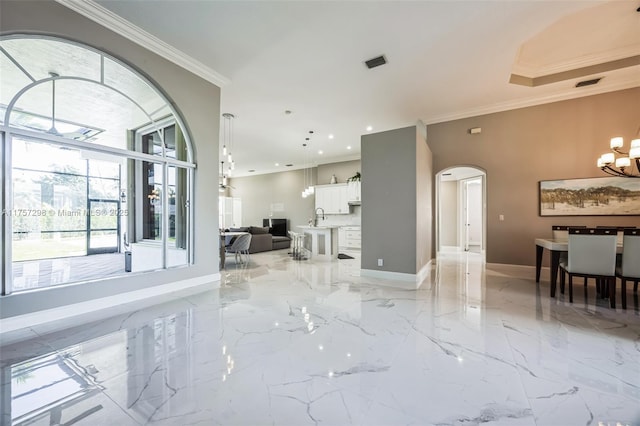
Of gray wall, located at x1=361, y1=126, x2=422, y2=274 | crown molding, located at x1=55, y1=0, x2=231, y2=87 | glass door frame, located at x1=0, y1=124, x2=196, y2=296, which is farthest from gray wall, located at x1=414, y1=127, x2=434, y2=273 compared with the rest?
glass door frame, located at x1=0, y1=124, x2=196, y2=296

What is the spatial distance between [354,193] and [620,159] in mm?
6298

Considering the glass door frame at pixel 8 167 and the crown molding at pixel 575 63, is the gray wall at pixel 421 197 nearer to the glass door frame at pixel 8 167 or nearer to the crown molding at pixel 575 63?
the crown molding at pixel 575 63

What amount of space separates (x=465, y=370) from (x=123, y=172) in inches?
192

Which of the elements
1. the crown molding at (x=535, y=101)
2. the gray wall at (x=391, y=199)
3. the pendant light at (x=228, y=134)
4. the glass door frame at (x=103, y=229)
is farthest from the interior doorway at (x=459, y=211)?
the glass door frame at (x=103, y=229)

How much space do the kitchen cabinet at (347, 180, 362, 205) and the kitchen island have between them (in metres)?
2.40

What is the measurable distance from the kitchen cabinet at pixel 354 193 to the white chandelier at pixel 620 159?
5910 millimetres

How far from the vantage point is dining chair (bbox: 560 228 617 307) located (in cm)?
315

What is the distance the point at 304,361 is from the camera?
79.7 inches

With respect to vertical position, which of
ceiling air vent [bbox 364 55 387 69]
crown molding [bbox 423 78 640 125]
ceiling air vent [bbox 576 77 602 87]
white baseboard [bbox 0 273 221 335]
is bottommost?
white baseboard [bbox 0 273 221 335]

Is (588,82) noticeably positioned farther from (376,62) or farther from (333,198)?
(333,198)

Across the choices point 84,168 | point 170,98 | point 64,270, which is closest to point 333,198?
point 170,98

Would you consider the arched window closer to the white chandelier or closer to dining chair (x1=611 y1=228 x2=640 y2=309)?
dining chair (x1=611 y1=228 x2=640 y2=309)

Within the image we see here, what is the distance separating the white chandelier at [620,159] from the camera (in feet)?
12.0

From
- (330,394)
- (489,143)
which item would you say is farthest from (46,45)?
(489,143)
